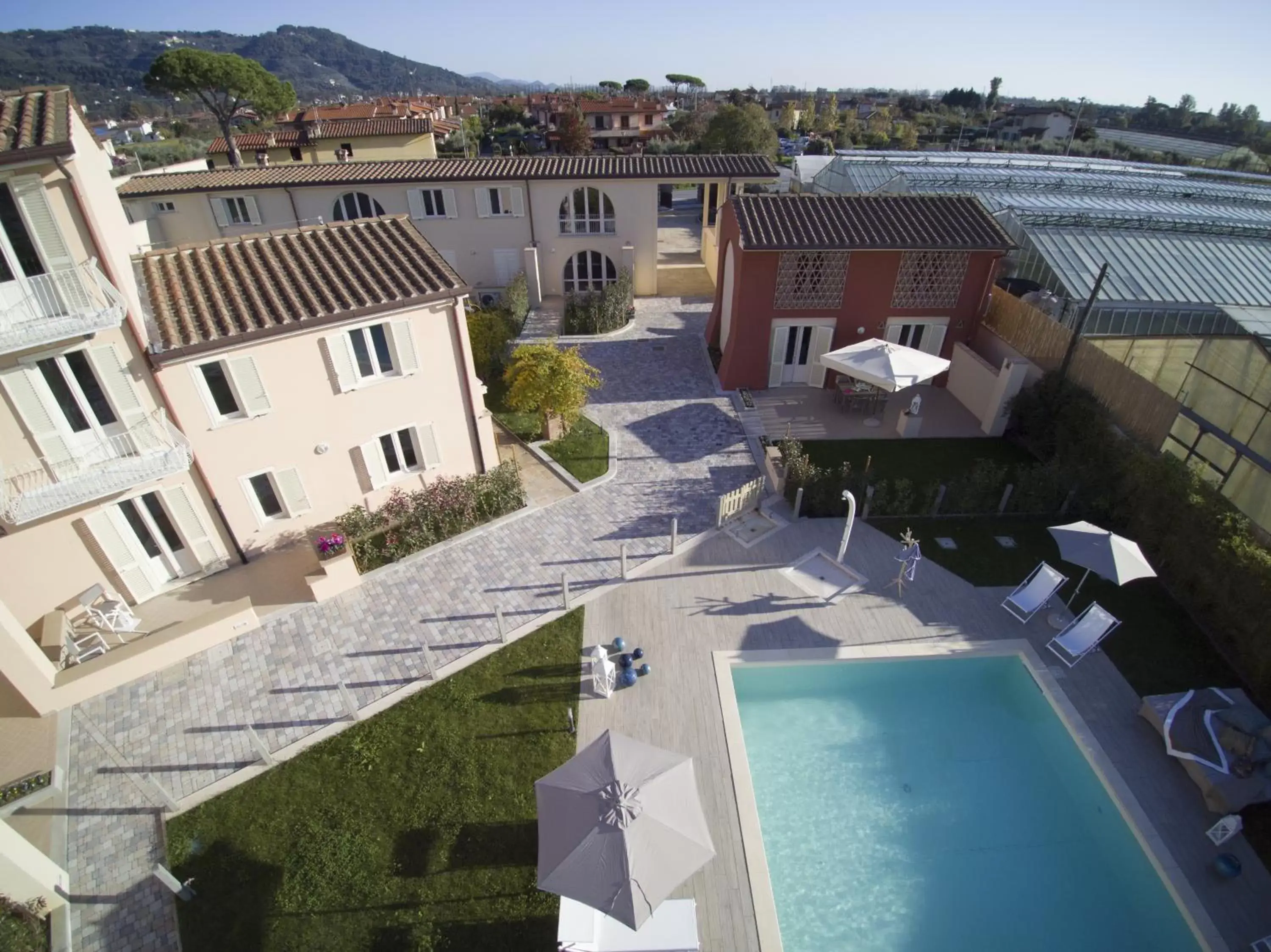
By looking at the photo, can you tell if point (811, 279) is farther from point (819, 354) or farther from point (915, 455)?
point (915, 455)

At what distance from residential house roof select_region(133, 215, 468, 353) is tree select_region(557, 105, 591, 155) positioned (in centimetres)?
7068

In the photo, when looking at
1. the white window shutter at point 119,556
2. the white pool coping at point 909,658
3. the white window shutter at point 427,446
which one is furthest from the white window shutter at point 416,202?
the white pool coping at point 909,658

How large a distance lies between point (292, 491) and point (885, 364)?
17.5 m

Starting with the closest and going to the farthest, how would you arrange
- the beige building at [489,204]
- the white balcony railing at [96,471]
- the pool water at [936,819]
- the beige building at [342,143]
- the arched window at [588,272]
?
the pool water at [936,819] → the white balcony railing at [96,471] → the beige building at [489,204] → the arched window at [588,272] → the beige building at [342,143]

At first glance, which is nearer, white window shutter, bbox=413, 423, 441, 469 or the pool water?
the pool water

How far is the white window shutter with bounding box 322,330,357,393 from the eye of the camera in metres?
14.9

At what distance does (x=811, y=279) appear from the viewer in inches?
886

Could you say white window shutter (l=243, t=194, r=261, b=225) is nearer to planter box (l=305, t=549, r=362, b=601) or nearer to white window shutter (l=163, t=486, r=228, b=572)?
white window shutter (l=163, t=486, r=228, b=572)

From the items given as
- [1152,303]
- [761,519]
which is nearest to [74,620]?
[761,519]

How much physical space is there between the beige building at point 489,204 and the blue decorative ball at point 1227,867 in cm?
2913

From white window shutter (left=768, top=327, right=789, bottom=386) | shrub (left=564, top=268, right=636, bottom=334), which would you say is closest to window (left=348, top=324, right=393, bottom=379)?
white window shutter (left=768, top=327, right=789, bottom=386)

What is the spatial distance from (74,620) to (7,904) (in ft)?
20.9

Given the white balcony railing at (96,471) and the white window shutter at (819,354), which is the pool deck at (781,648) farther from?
the white balcony railing at (96,471)

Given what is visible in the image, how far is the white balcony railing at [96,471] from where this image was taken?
39.0ft
